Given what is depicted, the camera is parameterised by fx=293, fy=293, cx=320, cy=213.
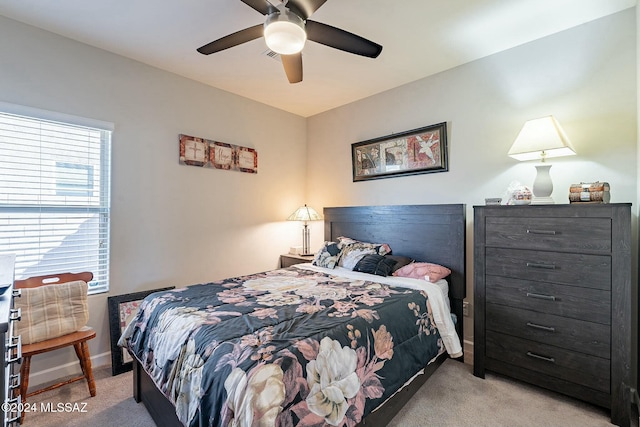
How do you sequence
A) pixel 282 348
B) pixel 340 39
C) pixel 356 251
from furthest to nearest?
pixel 356 251, pixel 340 39, pixel 282 348

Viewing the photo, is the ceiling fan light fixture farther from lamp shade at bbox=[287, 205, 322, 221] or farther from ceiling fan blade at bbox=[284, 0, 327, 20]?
lamp shade at bbox=[287, 205, 322, 221]

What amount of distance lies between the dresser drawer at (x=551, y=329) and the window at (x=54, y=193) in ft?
10.8

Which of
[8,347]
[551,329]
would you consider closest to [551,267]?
[551,329]

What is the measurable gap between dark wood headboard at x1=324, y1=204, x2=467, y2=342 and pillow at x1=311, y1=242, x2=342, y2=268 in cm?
45

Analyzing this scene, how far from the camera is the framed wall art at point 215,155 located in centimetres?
310

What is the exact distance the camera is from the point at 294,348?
4.27ft

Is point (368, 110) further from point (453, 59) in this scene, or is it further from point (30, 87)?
point (30, 87)

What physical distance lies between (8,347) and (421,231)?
9.47 feet

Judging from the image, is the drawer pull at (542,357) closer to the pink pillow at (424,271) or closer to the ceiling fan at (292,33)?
the pink pillow at (424,271)

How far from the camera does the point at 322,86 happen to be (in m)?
3.32

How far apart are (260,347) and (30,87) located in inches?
106

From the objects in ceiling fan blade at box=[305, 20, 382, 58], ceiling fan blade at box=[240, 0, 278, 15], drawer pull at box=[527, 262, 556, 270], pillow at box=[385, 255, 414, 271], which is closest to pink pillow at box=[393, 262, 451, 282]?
pillow at box=[385, 255, 414, 271]

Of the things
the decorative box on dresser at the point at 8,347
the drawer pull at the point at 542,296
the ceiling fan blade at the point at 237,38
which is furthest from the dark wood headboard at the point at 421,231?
→ the decorative box on dresser at the point at 8,347

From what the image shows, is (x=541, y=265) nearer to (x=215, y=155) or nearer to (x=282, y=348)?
(x=282, y=348)
